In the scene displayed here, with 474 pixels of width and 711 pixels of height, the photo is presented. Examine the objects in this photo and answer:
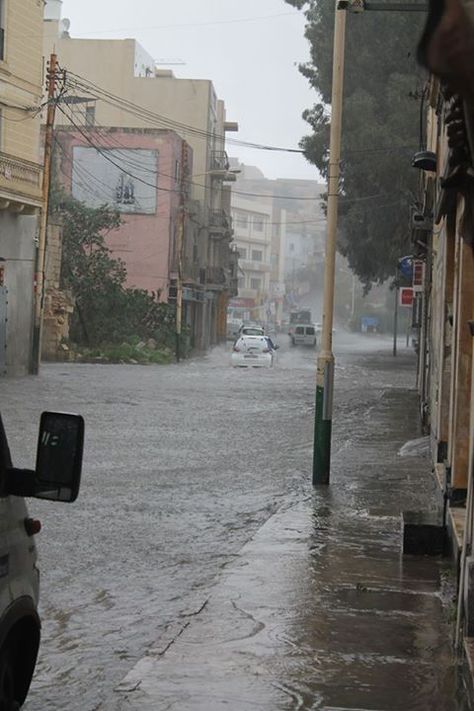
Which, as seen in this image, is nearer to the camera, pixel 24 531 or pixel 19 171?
pixel 24 531

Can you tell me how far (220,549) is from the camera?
32.7 ft

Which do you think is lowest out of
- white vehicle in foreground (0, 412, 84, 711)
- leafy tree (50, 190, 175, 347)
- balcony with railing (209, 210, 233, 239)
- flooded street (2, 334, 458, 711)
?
flooded street (2, 334, 458, 711)

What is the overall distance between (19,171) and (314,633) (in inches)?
1150

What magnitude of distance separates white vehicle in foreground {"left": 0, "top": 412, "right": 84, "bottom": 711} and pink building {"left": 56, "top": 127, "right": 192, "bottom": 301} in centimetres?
5653

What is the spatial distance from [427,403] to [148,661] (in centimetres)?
1482

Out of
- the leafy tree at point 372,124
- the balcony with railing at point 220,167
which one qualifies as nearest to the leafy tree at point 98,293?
the leafy tree at point 372,124

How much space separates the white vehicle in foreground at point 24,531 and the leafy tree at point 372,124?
38.7m

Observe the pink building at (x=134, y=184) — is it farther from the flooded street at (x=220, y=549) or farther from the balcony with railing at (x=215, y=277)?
the flooded street at (x=220, y=549)

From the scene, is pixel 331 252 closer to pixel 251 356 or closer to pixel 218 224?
pixel 251 356

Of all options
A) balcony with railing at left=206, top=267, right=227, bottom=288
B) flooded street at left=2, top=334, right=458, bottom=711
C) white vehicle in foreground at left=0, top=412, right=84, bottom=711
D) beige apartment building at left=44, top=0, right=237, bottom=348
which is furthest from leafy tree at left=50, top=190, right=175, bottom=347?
white vehicle in foreground at left=0, top=412, right=84, bottom=711

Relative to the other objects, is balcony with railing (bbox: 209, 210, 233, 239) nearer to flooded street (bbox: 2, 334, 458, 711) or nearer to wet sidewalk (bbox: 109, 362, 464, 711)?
flooded street (bbox: 2, 334, 458, 711)

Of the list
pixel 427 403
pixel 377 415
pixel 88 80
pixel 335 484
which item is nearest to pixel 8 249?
pixel 377 415

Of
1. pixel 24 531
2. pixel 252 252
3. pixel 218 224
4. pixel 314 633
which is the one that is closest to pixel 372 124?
pixel 218 224

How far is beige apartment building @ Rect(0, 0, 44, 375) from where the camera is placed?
113 ft
